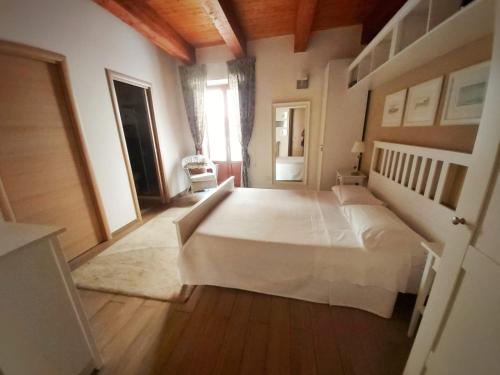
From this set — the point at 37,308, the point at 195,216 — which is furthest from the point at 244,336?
the point at 37,308

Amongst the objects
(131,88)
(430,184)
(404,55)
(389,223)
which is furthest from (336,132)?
(131,88)

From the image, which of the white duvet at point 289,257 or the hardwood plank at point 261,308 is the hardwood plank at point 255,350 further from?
the white duvet at point 289,257

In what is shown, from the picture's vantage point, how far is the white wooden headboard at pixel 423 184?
127cm

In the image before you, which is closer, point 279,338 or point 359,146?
point 279,338

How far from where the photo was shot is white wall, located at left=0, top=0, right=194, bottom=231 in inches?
65.9

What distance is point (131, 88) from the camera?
3.41 m

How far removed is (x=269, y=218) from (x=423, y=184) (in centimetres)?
131

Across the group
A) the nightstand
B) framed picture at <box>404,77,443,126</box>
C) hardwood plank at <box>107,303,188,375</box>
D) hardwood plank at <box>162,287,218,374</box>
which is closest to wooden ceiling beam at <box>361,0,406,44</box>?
framed picture at <box>404,77,443,126</box>

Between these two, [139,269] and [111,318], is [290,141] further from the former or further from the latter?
[111,318]

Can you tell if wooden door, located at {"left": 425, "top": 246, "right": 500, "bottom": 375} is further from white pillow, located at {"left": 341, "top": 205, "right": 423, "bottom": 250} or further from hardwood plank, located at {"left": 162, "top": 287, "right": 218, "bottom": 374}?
hardwood plank, located at {"left": 162, "top": 287, "right": 218, "bottom": 374}

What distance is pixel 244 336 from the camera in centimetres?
129

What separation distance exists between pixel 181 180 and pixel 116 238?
1.81m

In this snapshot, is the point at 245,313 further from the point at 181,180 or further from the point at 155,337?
the point at 181,180

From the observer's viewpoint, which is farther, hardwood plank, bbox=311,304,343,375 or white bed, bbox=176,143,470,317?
white bed, bbox=176,143,470,317
